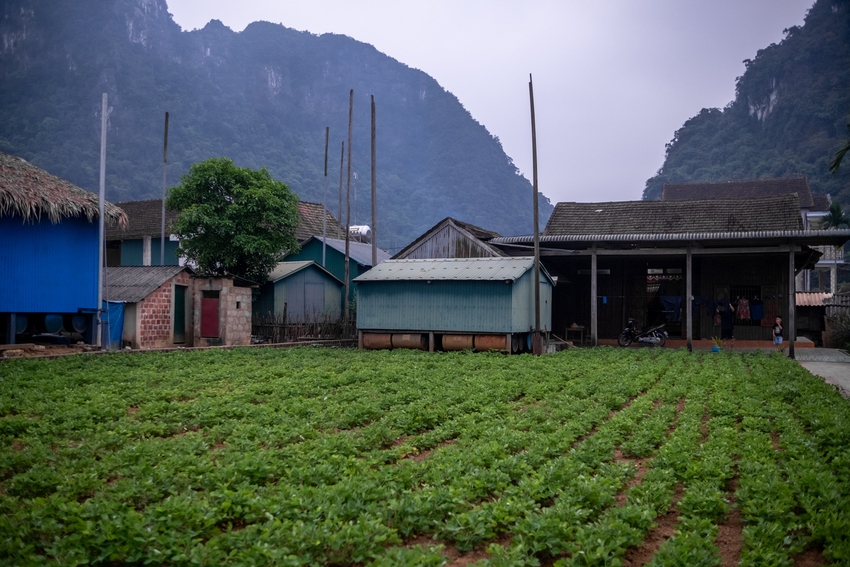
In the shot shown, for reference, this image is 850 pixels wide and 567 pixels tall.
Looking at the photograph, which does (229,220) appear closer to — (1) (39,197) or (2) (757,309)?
(1) (39,197)

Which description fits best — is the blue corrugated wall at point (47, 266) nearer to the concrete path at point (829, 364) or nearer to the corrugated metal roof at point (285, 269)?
the corrugated metal roof at point (285, 269)

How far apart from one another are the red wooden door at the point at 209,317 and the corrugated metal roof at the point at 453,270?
5343mm

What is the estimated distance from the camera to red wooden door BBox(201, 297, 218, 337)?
2483 centimetres

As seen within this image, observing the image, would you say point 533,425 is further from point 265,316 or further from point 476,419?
point 265,316

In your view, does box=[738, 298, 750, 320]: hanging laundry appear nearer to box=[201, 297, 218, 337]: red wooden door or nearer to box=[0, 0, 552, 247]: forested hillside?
box=[201, 297, 218, 337]: red wooden door

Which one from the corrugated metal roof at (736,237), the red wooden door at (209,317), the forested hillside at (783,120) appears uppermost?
the forested hillside at (783,120)

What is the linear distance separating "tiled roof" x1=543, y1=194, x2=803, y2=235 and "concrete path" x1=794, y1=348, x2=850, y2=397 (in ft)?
15.7

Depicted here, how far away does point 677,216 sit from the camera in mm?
27922

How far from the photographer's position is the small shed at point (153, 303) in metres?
22.8

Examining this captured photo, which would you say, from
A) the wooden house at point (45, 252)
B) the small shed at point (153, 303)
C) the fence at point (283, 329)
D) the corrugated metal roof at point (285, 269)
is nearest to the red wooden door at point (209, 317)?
the small shed at point (153, 303)

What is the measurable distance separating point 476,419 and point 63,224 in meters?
15.8

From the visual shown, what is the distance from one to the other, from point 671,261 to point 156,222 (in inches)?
1035

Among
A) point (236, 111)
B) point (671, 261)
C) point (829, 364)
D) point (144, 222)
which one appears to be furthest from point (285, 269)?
point (236, 111)

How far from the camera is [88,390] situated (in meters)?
12.0
